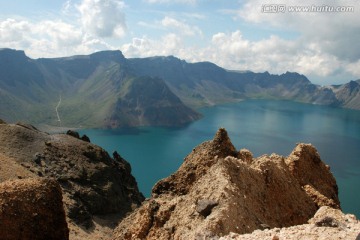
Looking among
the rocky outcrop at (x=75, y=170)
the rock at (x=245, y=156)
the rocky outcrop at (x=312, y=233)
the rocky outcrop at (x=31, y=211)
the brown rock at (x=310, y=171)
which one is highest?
the rocky outcrop at (x=312, y=233)

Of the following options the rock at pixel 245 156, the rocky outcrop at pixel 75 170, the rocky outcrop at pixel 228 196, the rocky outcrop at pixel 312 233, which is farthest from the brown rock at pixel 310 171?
the rocky outcrop at pixel 75 170

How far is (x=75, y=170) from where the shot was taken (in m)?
64.8

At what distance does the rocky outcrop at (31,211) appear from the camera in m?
29.0

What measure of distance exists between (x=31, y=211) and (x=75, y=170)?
3493 centimetres

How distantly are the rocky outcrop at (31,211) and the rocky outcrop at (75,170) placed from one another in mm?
21995

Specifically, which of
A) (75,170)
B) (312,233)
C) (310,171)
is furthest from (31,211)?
(75,170)

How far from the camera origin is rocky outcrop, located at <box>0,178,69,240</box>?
95.2 ft

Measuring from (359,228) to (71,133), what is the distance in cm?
7074

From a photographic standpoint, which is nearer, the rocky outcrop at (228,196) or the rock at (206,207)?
the rocky outcrop at (228,196)

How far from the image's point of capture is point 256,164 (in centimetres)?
2483

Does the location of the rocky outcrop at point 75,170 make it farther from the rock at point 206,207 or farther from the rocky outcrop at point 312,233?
the rocky outcrop at point 312,233

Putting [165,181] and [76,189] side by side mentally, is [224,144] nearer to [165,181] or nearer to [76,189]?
[165,181]

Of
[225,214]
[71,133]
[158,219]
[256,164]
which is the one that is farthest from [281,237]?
[71,133]

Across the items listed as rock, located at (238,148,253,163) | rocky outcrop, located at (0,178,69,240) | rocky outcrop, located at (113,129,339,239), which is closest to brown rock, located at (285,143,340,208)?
rocky outcrop, located at (113,129,339,239)
